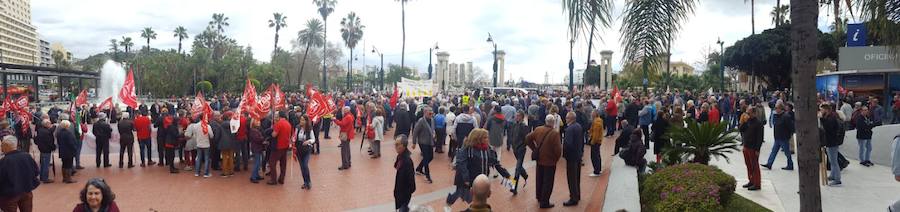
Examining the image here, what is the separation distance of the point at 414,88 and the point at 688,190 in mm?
22424

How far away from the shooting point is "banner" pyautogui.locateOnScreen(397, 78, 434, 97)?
28359 mm

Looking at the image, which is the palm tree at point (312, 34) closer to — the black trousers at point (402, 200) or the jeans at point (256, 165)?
the jeans at point (256, 165)

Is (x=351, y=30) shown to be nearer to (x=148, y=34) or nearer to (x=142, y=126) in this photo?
(x=148, y=34)

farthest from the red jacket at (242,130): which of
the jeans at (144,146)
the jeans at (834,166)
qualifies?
the jeans at (834,166)

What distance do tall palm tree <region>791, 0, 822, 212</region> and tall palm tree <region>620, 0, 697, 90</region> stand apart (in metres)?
1.25

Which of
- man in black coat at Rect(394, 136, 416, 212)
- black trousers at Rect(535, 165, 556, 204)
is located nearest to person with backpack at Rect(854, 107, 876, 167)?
black trousers at Rect(535, 165, 556, 204)

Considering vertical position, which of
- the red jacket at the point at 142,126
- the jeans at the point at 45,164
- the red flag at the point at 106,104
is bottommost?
the jeans at the point at 45,164

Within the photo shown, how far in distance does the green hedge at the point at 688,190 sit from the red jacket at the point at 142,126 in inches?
423

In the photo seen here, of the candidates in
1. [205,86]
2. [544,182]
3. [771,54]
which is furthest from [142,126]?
[205,86]

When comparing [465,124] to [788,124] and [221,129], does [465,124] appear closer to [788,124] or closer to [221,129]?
[221,129]

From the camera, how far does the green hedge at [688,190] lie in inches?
258

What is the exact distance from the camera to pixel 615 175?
9.39m

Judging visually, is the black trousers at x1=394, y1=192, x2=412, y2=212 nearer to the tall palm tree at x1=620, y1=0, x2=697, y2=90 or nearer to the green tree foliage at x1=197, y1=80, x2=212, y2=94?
the tall palm tree at x1=620, y1=0, x2=697, y2=90

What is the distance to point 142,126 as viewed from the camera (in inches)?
518
